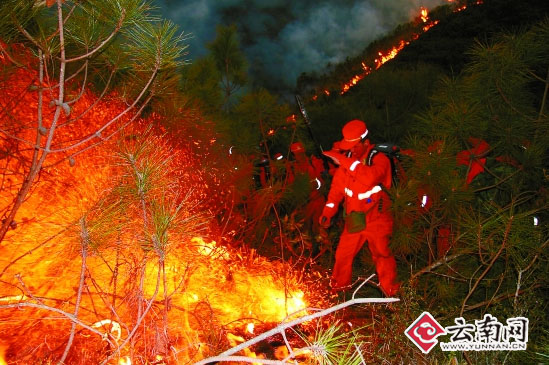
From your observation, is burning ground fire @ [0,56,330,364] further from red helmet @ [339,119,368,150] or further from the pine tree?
red helmet @ [339,119,368,150]

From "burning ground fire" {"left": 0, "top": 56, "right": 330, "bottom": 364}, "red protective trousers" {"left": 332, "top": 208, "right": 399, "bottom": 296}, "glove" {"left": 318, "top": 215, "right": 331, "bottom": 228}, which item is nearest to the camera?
"burning ground fire" {"left": 0, "top": 56, "right": 330, "bottom": 364}

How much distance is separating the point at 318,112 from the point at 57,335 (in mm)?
15401

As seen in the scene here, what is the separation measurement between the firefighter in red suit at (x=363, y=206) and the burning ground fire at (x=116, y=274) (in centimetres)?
94

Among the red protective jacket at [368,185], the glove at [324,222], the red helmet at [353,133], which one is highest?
the red helmet at [353,133]

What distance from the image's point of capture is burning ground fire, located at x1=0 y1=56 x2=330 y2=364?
1.88 m

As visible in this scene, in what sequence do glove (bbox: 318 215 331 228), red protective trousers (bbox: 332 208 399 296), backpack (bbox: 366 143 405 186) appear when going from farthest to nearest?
1. glove (bbox: 318 215 331 228)
2. backpack (bbox: 366 143 405 186)
3. red protective trousers (bbox: 332 208 399 296)

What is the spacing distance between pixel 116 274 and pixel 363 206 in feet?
9.78

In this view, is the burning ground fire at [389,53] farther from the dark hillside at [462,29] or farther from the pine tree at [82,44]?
the pine tree at [82,44]

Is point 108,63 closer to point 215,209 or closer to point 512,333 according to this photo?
point 215,209

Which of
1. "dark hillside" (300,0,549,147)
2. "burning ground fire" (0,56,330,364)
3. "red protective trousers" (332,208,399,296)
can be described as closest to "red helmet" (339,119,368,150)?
"red protective trousers" (332,208,399,296)

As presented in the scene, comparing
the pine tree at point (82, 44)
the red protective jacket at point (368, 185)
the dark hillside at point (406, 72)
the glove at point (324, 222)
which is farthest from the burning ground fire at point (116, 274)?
the dark hillside at point (406, 72)

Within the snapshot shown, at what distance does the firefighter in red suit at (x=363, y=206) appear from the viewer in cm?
461

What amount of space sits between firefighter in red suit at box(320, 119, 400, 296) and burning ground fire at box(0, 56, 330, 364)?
0.94 m

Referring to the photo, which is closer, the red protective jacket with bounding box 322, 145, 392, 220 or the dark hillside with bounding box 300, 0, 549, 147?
the red protective jacket with bounding box 322, 145, 392, 220
